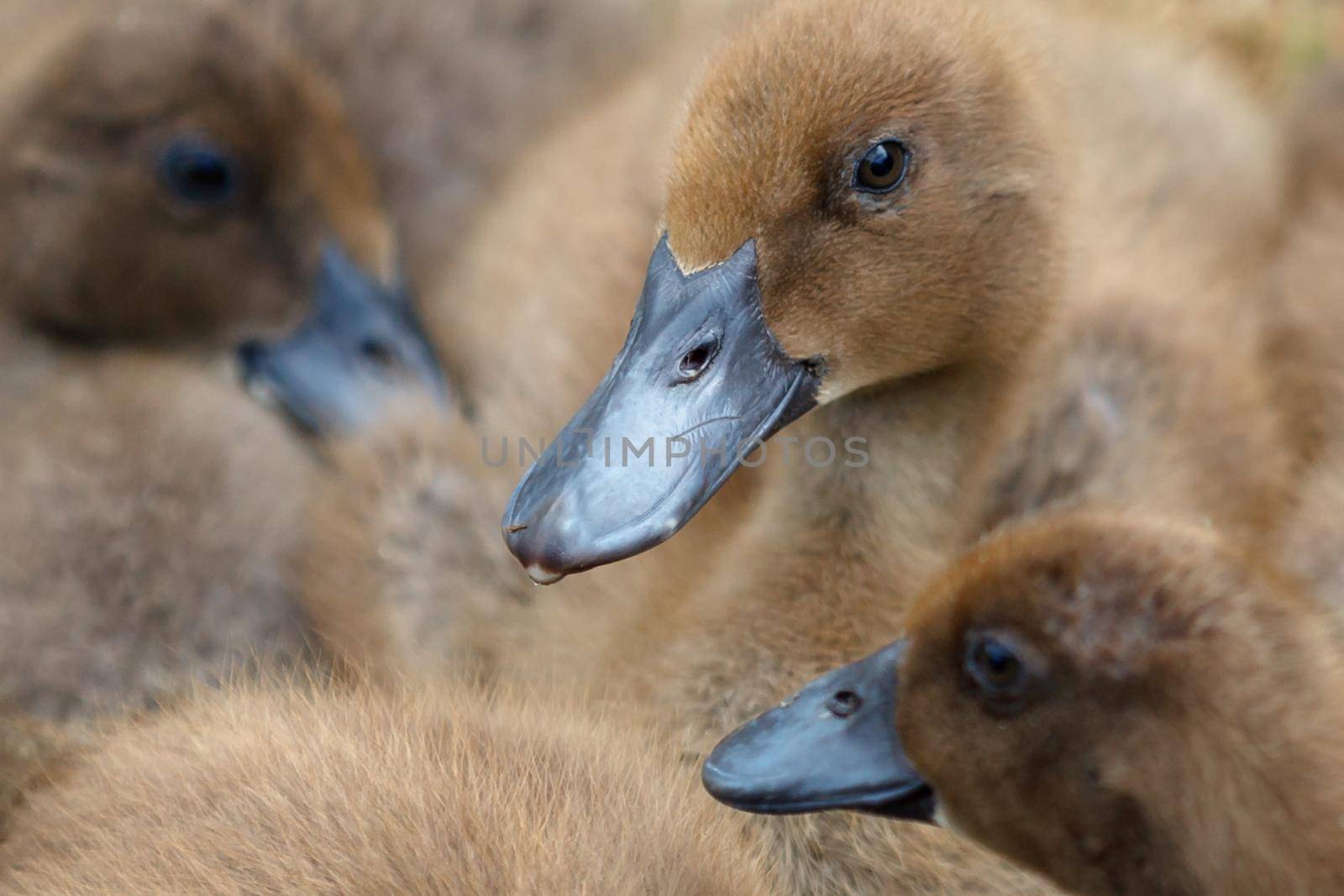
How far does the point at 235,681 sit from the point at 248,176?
107 cm

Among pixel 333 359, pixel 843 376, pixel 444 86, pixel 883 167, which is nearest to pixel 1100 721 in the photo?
pixel 843 376

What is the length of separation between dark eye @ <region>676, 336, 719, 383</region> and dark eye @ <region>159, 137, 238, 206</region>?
1218 mm

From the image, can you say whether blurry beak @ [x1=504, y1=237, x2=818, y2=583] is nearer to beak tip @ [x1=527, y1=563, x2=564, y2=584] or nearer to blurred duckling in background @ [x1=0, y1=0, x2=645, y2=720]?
beak tip @ [x1=527, y1=563, x2=564, y2=584]

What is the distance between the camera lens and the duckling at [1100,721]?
150 cm

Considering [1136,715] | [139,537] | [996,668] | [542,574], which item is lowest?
[1136,715]

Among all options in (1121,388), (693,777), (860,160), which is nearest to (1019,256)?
(860,160)

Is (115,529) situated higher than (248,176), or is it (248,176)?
(248,176)

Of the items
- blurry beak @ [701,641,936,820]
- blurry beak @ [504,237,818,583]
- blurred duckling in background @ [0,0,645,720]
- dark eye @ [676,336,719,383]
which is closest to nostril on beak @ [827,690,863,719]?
blurry beak @ [701,641,936,820]

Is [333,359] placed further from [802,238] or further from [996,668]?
[996,668]

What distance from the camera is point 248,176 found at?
2.73 meters

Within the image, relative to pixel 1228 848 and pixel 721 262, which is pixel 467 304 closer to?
pixel 721 262

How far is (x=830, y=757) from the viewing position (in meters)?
1.77

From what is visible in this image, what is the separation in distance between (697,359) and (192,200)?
4.17 feet

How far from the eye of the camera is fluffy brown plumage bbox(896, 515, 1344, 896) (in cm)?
150
